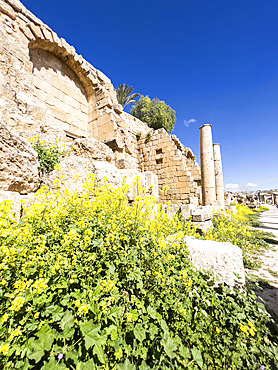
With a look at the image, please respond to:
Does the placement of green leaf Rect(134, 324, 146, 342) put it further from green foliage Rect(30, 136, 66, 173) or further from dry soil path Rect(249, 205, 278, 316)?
green foliage Rect(30, 136, 66, 173)

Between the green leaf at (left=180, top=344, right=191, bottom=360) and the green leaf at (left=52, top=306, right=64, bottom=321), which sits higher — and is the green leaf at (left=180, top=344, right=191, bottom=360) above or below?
below

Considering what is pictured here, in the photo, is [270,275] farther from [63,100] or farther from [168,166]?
[63,100]

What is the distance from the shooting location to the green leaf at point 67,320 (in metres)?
1.15

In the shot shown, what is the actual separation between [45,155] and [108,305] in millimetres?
2815

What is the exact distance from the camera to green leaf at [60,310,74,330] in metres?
1.15

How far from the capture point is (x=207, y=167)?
10.4 m

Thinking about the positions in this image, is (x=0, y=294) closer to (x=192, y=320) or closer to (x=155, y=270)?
(x=155, y=270)

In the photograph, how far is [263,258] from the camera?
4.61 m

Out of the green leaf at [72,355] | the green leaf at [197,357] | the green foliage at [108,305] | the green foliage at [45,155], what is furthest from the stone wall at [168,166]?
the green leaf at [72,355]

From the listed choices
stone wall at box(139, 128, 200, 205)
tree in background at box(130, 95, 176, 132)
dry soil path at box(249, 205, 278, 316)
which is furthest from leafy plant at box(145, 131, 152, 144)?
tree in background at box(130, 95, 176, 132)

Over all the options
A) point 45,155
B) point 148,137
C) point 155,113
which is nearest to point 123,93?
point 155,113

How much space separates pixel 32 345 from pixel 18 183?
2.11 metres

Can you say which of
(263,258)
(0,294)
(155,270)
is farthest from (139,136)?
(0,294)

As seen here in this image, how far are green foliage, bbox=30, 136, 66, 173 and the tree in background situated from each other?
62.8 ft
